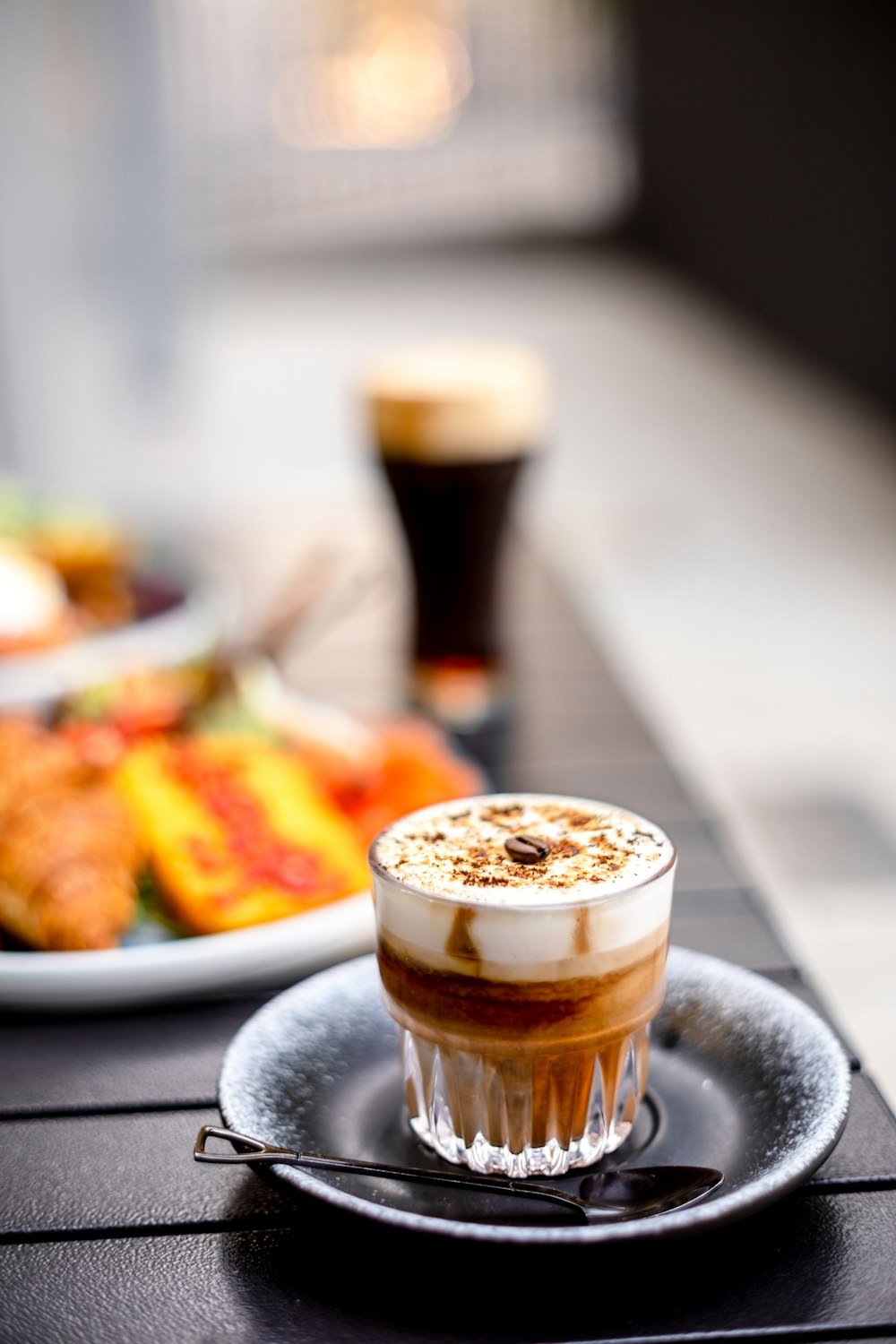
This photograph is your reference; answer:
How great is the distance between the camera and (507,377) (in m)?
1.78

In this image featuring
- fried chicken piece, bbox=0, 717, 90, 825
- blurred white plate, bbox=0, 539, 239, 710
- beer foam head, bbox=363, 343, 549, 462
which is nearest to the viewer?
fried chicken piece, bbox=0, 717, 90, 825

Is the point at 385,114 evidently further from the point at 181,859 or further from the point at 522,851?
the point at 522,851

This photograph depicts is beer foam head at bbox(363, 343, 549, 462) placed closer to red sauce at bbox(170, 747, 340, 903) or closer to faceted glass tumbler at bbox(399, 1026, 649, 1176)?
red sauce at bbox(170, 747, 340, 903)

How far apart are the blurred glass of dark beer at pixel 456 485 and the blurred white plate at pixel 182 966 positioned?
0.63 meters

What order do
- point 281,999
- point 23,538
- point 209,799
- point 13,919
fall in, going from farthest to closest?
point 23,538
point 209,799
point 13,919
point 281,999

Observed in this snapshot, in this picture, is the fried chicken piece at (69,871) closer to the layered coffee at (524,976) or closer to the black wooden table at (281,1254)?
the black wooden table at (281,1254)

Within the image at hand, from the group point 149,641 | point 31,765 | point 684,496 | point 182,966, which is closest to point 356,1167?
point 182,966

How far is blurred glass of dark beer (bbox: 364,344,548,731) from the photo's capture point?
1.77 meters

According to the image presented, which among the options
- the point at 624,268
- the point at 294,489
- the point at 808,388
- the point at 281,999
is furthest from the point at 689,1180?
the point at 624,268

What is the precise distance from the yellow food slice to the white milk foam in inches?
10.4

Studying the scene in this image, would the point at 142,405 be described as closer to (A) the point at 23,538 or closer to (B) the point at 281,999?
(A) the point at 23,538

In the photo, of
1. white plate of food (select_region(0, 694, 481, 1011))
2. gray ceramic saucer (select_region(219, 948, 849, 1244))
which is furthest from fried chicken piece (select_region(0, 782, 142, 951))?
gray ceramic saucer (select_region(219, 948, 849, 1244))

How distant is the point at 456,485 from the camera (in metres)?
1.82

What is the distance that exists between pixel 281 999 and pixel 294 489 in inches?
213
